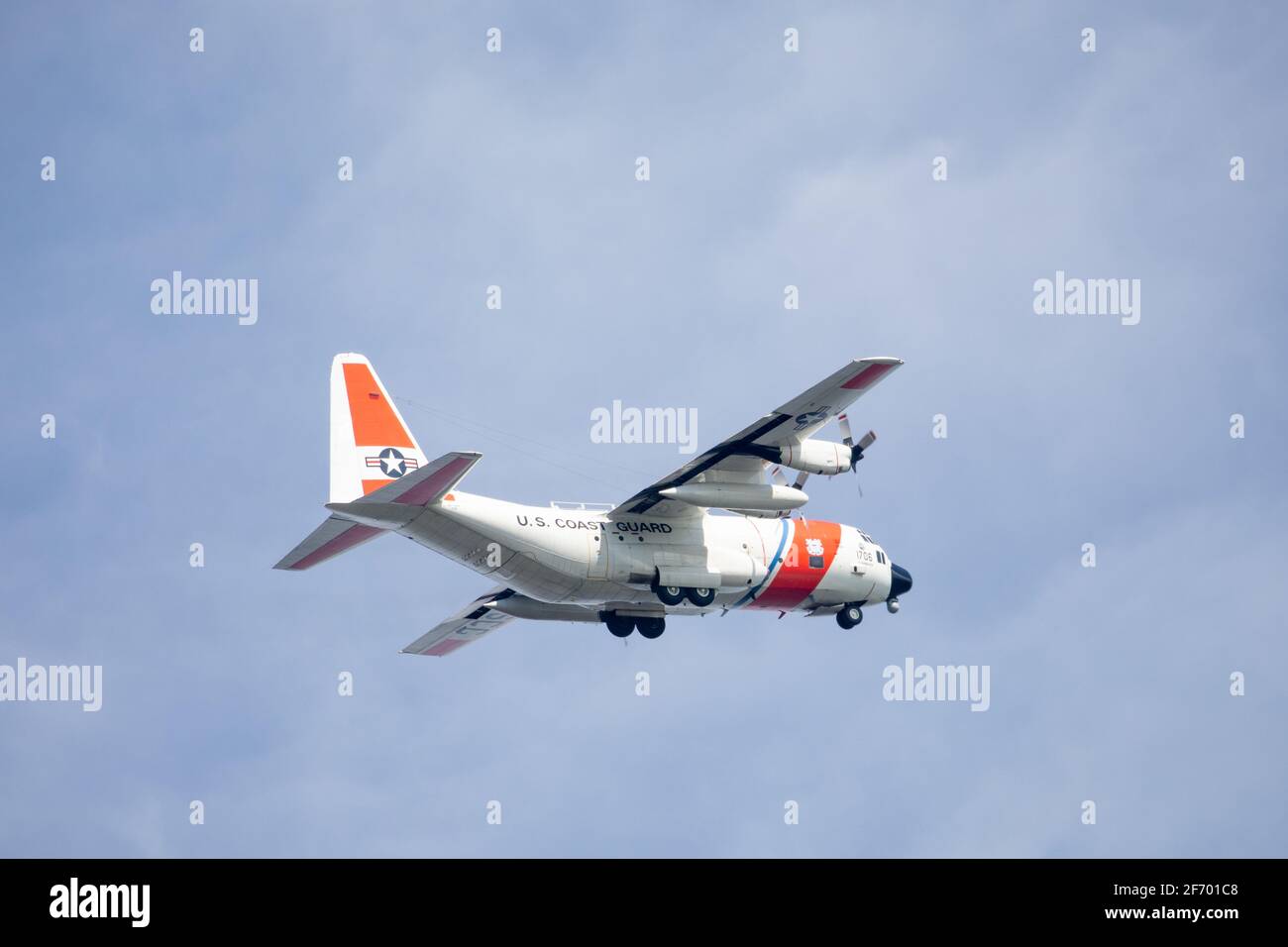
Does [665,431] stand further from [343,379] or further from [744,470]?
[343,379]

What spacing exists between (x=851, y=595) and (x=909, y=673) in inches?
108

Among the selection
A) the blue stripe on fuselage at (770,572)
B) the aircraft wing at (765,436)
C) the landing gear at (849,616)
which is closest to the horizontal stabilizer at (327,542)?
the aircraft wing at (765,436)

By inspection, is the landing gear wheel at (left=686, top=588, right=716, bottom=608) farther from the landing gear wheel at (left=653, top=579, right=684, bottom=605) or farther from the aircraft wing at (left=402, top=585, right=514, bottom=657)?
the aircraft wing at (left=402, top=585, right=514, bottom=657)

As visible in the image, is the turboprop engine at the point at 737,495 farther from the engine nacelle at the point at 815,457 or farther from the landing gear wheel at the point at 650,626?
the landing gear wheel at the point at 650,626

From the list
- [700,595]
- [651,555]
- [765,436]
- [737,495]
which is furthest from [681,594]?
[765,436]

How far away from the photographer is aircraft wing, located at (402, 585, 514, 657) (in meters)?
43.2

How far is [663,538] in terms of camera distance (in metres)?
40.4

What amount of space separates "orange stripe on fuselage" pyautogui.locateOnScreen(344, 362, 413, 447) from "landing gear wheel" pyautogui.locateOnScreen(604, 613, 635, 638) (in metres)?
6.14

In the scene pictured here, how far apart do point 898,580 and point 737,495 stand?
6027 millimetres

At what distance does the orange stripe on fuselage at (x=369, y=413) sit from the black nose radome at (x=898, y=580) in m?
11.7

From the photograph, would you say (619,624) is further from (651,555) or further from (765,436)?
(765,436)

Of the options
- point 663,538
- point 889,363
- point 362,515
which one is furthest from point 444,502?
point 889,363
